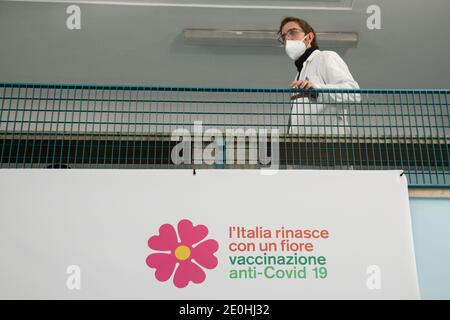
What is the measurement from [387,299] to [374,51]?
422 cm

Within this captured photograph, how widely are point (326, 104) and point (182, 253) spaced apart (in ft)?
3.32

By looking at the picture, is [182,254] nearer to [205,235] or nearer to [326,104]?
[205,235]

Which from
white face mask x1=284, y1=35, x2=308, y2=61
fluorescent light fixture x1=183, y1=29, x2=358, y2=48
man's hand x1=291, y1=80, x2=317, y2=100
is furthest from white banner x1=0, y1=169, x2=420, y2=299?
fluorescent light fixture x1=183, y1=29, x2=358, y2=48

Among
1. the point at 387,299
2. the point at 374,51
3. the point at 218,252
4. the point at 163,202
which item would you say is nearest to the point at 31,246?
the point at 163,202

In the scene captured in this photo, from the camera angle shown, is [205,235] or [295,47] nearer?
[205,235]

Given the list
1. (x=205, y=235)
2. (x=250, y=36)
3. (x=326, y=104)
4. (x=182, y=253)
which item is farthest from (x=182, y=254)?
(x=250, y=36)

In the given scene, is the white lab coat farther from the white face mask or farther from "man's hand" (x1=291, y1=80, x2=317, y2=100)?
the white face mask

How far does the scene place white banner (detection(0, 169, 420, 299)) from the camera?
2008 millimetres

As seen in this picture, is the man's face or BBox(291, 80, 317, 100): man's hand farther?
the man's face

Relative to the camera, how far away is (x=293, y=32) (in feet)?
9.82

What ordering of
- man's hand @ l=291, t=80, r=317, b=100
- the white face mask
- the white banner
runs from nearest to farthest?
the white banner, man's hand @ l=291, t=80, r=317, b=100, the white face mask
